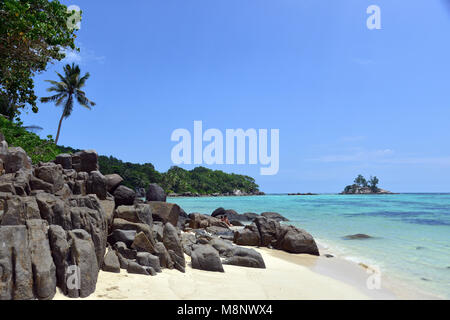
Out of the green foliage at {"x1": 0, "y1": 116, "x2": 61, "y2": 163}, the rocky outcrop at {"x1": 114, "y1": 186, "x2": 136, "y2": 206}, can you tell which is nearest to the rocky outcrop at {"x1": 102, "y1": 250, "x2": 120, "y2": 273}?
the rocky outcrop at {"x1": 114, "y1": 186, "x2": 136, "y2": 206}

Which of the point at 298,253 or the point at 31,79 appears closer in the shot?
the point at 298,253

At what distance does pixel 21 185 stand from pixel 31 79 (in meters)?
12.2

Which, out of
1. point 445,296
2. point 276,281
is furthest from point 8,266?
point 445,296

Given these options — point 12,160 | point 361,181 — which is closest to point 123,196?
point 12,160

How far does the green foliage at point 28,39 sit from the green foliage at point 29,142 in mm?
7856

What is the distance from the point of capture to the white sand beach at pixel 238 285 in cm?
621

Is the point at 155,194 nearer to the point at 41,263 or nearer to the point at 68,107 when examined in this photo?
the point at 41,263

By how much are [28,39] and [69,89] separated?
97.4 feet

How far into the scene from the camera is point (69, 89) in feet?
136

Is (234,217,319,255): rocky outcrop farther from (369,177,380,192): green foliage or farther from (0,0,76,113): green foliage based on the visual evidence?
(369,177,380,192): green foliage
